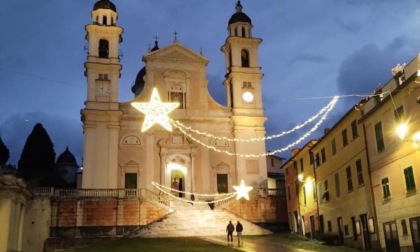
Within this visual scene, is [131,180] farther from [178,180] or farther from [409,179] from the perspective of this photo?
[409,179]

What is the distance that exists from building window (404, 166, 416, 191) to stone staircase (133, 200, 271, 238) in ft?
54.5

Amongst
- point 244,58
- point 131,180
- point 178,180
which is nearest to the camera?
point 131,180

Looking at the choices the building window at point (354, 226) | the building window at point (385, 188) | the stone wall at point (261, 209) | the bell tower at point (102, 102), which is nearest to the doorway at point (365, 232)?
the building window at point (354, 226)

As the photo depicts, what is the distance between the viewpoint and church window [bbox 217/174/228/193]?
4575cm

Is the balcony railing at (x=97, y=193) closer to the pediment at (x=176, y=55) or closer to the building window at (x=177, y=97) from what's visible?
the building window at (x=177, y=97)

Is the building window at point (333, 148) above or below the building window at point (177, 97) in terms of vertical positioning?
below

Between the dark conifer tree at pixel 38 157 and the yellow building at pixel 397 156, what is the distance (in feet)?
146

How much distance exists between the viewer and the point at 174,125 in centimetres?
4481

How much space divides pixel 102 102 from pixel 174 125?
691 cm

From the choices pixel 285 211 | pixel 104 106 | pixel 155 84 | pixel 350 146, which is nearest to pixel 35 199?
pixel 104 106

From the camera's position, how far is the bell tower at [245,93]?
4638cm

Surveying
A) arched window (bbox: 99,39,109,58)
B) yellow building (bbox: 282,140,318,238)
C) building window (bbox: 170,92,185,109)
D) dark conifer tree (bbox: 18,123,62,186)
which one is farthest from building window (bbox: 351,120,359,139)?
dark conifer tree (bbox: 18,123,62,186)

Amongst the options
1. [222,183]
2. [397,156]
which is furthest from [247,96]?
[397,156]

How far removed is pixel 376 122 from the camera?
25016mm
